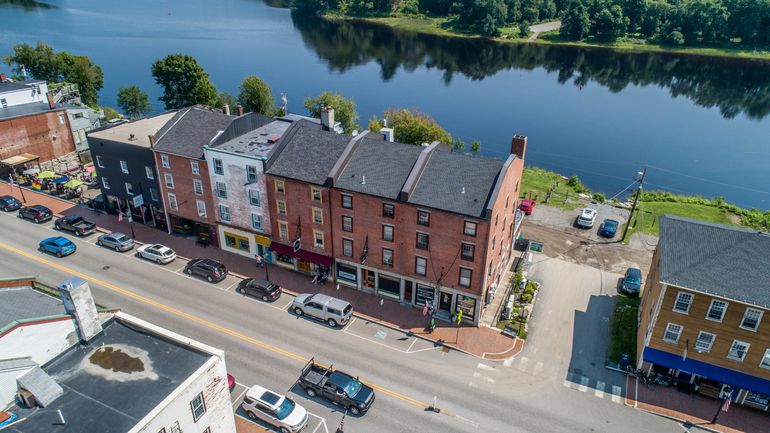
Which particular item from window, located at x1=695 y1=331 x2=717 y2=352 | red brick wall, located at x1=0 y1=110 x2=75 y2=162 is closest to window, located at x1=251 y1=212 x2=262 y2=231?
window, located at x1=695 y1=331 x2=717 y2=352

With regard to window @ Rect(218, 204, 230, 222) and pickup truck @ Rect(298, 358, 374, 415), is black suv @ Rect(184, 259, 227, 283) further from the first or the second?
pickup truck @ Rect(298, 358, 374, 415)

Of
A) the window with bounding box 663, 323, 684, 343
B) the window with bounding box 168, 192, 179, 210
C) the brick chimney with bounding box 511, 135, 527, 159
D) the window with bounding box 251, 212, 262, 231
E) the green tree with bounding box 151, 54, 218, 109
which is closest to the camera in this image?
the window with bounding box 663, 323, 684, 343

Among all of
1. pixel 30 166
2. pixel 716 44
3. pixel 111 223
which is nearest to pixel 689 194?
pixel 111 223

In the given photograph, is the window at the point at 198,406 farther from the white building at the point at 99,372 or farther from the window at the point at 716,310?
the window at the point at 716,310

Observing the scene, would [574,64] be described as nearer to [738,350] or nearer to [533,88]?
[533,88]

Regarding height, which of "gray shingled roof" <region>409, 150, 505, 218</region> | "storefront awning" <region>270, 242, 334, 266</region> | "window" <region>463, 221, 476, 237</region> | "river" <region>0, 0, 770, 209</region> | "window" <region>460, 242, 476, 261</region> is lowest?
"river" <region>0, 0, 770, 209</region>

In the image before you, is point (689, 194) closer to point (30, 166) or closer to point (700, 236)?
point (700, 236)
